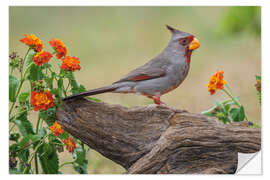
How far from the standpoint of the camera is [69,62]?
322 cm

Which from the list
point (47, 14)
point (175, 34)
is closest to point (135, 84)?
point (175, 34)

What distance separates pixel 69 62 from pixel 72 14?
0.65m

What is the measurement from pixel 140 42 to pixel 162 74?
679 millimetres

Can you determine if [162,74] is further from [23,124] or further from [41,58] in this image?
[23,124]

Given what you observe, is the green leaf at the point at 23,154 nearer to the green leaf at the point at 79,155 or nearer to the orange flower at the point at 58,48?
the green leaf at the point at 79,155

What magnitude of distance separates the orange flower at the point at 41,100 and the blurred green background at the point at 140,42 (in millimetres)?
401

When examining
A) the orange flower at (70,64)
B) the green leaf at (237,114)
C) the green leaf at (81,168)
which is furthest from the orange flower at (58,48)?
the green leaf at (237,114)

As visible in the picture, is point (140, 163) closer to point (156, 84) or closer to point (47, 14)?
point (156, 84)

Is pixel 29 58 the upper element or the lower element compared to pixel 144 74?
upper

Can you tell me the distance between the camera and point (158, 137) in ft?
10.6

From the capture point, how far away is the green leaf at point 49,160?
328 cm

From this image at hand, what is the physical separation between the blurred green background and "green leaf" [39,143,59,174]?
15 cm

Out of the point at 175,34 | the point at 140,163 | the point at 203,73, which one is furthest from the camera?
the point at 203,73

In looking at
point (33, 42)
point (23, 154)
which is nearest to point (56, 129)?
point (23, 154)
